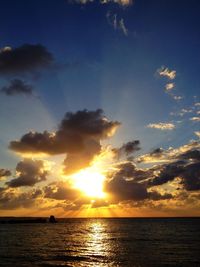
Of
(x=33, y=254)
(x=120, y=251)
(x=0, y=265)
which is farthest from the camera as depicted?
(x=120, y=251)

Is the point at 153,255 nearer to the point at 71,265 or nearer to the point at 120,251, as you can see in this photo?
the point at 120,251

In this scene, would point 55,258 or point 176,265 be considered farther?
point 55,258

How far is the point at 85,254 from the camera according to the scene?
71.3 metres

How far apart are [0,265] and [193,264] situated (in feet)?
103

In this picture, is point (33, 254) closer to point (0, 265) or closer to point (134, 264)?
point (0, 265)

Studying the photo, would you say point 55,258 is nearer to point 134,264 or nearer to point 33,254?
point 33,254

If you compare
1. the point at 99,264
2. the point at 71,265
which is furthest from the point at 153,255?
the point at 71,265

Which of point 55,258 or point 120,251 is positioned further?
point 120,251

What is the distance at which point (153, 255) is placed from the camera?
67.5 m

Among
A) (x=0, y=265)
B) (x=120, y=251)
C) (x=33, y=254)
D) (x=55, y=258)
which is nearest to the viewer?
(x=0, y=265)

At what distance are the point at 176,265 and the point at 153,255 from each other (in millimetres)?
11733

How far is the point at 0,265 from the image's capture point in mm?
55094

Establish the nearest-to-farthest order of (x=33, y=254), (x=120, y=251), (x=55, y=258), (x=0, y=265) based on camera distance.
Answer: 1. (x=0, y=265)
2. (x=55, y=258)
3. (x=33, y=254)
4. (x=120, y=251)

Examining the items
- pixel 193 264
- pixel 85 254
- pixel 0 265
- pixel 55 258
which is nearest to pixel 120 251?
pixel 85 254
